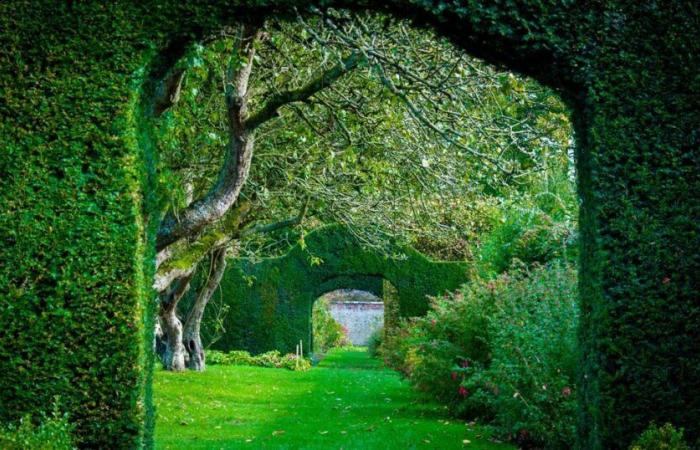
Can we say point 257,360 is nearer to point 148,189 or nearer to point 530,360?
point 530,360

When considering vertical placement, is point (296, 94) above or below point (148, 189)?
above

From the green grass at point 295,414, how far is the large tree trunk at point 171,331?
758 millimetres

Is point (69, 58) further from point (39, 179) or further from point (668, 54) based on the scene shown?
point (668, 54)

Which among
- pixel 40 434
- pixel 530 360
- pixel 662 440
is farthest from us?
pixel 530 360

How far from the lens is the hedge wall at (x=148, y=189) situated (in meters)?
5.86

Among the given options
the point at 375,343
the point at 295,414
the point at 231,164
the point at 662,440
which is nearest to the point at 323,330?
the point at 375,343

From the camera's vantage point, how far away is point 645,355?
19.6 ft

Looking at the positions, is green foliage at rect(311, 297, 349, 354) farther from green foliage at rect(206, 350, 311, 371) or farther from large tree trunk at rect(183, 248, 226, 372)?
large tree trunk at rect(183, 248, 226, 372)

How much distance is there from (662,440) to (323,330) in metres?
24.9

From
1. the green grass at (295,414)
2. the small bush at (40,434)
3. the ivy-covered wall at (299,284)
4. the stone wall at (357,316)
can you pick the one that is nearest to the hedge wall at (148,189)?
the small bush at (40,434)

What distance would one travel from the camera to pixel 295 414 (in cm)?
1289

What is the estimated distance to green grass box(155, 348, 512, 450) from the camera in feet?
32.4

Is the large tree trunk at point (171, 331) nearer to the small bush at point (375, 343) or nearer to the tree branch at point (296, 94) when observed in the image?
the tree branch at point (296, 94)

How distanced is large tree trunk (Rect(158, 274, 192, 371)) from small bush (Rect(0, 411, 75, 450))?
1119 centimetres
